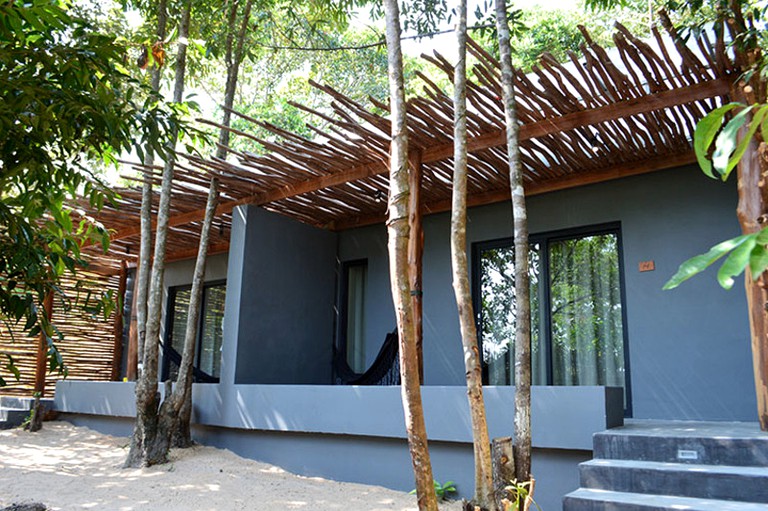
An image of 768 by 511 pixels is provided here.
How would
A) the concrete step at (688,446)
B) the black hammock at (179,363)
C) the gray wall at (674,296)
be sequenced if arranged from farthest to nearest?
the black hammock at (179,363) → the gray wall at (674,296) → the concrete step at (688,446)

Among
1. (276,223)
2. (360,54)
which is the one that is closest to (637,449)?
(276,223)

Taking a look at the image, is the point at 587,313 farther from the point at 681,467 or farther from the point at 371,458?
the point at 681,467

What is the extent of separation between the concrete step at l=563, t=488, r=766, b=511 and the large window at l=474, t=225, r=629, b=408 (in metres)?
2.36

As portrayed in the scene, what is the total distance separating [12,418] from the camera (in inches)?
305

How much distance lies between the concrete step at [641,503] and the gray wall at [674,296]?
2129mm

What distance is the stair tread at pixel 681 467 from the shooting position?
3.23 metres

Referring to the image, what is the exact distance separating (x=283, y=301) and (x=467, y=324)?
4.28 m

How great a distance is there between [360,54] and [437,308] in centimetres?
959

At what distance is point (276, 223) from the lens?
7.01 m

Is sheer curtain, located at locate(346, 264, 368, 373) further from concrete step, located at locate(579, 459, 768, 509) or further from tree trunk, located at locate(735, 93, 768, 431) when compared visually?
tree trunk, located at locate(735, 93, 768, 431)

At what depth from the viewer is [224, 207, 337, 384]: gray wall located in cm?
650

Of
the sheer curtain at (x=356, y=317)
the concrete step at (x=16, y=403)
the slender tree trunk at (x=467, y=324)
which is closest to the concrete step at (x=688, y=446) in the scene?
the slender tree trunk at (x=467, y=324)

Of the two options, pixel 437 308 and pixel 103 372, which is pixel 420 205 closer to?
pixel 437 308

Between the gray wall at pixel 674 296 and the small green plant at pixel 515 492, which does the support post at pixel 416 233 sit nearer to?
the gray wall at pixel 674 296
